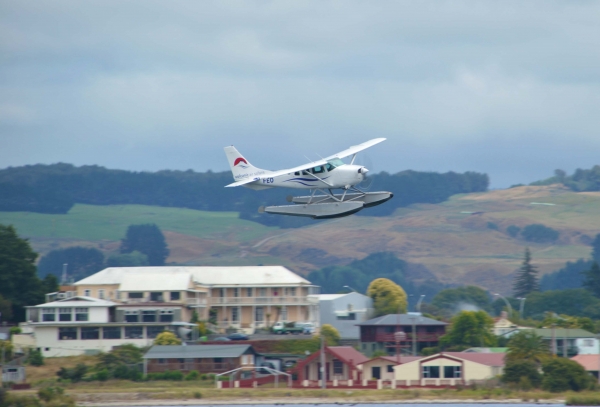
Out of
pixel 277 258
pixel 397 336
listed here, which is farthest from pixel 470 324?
pixel 277 258

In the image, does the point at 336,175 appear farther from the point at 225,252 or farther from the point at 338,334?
the point at 225,252

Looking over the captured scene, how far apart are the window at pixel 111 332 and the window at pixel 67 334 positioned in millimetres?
2044

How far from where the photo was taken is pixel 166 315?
7631 cm

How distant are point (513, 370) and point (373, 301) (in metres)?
32.2

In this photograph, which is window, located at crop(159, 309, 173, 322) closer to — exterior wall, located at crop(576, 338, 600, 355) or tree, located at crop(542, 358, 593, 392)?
tree, located at crop(542, 358, 593, 392)

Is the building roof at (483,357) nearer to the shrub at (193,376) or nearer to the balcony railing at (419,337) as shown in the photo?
the balcony railing at (419,337)

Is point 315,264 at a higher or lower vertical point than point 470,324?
higher

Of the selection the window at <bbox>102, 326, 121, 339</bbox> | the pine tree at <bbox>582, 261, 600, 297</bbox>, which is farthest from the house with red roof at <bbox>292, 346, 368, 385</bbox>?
the pine tree at <bbox>582, 261, 600, 297</bbox>

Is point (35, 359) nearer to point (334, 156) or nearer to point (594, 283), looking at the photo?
point (334, 156)

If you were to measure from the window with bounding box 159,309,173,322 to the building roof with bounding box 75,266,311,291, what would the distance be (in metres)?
4.26

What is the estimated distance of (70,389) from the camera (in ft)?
209

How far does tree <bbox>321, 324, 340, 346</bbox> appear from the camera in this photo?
77.7 metres

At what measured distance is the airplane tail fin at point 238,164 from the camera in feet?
169

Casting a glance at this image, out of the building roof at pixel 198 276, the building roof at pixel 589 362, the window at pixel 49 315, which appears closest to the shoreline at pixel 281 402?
the building roof at pixel 589 362
